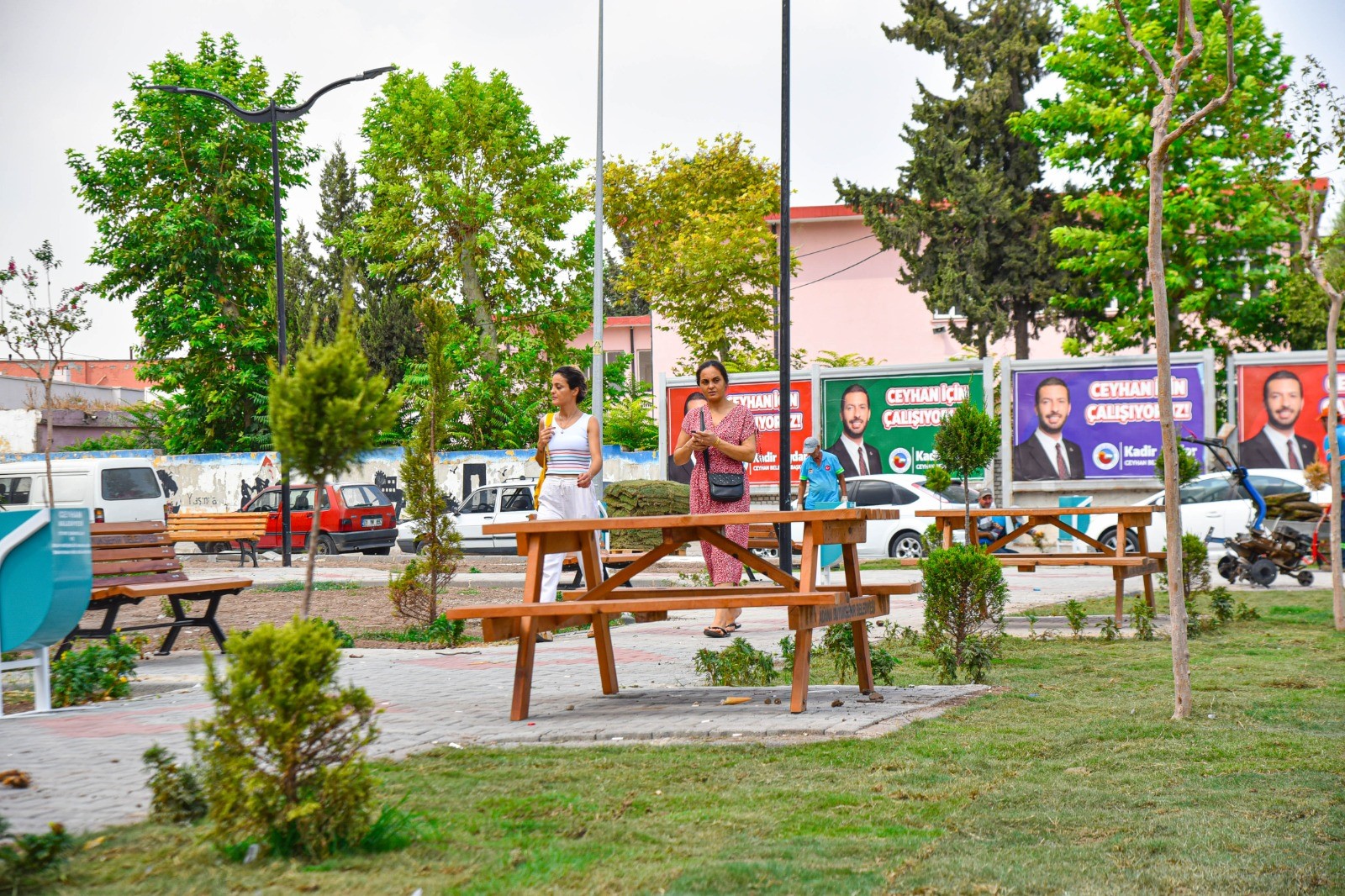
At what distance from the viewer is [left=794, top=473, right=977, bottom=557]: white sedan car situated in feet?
79.7

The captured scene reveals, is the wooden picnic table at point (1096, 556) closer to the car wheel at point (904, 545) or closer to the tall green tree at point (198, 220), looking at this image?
the car wheel at point (904, 545)

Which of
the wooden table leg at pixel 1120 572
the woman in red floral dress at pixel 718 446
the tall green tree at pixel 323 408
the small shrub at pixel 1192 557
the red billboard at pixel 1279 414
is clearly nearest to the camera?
the tall green tree at pixel 323 408

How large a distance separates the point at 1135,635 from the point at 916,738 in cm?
547

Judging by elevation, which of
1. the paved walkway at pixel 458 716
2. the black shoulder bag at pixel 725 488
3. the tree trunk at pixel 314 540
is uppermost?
the black shoulder bag at pixel 725 488

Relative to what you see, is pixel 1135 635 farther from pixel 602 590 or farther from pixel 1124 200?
pixel 1124 200

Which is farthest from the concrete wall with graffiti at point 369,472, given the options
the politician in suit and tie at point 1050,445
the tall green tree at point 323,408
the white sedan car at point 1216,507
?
the tall green tree at point 323,408

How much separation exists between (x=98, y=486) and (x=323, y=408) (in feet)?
80.6

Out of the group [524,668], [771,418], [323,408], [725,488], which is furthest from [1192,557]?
[771,418]

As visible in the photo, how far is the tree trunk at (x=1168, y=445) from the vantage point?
6520 millimetres

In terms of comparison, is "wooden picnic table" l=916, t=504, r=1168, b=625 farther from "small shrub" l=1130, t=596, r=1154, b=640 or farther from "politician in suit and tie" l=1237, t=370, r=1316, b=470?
"politician in suit and tie" l=1237, t=370, r=1316, b=470

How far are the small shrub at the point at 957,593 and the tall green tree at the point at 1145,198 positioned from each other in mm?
23836

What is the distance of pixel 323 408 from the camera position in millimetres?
4191

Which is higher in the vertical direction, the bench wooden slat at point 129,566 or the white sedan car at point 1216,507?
the white sedan car at point 1216,507

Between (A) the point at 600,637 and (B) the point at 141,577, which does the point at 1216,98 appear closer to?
(A) the point at 600,637
